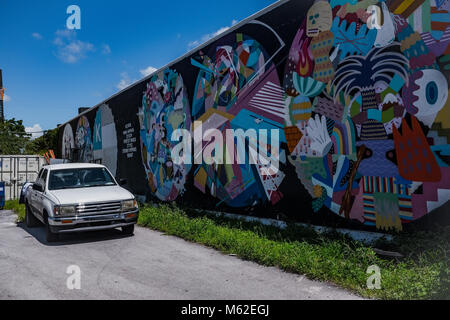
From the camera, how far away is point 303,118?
7.86m

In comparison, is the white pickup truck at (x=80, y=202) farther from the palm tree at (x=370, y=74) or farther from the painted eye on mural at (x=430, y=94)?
the painted eye on mural at (x=430, y=94)

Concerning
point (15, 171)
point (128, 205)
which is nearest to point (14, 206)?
point (15, 171)

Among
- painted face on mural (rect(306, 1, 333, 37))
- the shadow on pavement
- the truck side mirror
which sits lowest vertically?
the shadow on pavement

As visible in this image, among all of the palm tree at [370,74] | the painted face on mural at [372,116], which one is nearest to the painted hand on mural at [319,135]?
the painted face on mural at [372,116]

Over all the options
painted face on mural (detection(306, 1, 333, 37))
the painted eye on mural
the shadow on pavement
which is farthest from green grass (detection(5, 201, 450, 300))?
painted face on mural (detection(306, 1, 333, 37))

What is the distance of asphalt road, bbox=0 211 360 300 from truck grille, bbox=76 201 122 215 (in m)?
0.67

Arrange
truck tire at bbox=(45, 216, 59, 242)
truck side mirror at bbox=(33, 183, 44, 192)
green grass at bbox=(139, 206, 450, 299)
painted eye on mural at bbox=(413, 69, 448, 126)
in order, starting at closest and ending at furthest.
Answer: green grass at bbox=(139, 206, 450, 299), painted eye on mural at bbox=(413, 69, 448, 126), truck tire at bbox=(45, 216, 59, 242), truck side mirror at bbox=(33, 183, 44, 192)

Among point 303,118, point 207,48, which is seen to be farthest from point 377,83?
point 207,48

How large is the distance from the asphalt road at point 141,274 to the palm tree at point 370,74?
116 inches

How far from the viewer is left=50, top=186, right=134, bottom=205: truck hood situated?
7818 millimetres

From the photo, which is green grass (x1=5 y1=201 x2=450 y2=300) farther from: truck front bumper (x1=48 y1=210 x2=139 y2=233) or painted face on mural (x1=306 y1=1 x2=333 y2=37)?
painted face on mural (x1=306 y1=1 x2=333 y2=37)

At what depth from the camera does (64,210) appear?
25.2ft
